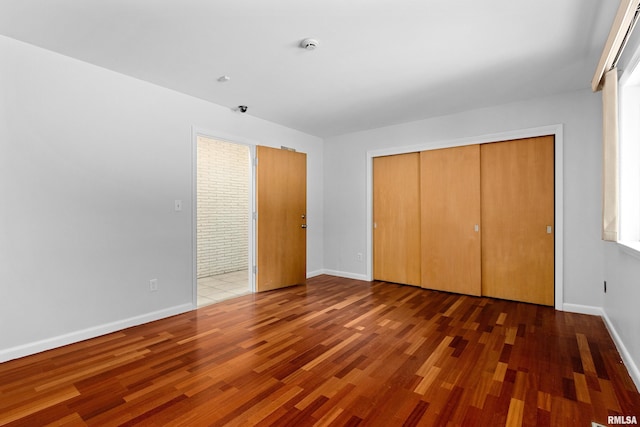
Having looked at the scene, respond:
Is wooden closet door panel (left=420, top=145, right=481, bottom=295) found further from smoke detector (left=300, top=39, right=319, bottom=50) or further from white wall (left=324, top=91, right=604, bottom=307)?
smoke detector (left=300, top=39, right=319, bottom=50)

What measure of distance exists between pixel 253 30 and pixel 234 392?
256 centimetres

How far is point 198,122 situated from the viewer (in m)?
3.79

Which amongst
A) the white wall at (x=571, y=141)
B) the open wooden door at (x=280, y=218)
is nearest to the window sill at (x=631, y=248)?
the white wall at (x=571, y=141)

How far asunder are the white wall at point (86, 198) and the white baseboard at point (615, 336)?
4.00 m

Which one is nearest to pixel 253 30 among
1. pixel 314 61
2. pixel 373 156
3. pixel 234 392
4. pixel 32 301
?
pixel 314 61

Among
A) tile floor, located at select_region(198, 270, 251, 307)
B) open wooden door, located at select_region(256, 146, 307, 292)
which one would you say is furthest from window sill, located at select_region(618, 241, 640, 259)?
tile floor, located at select_region(198, 270, 251, 307)

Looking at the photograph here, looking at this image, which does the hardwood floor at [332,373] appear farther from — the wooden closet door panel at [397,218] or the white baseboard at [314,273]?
the white baseboard at [314,273]

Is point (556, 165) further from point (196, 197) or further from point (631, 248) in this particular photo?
point (196, 197)

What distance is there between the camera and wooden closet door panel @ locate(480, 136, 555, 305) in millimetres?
3787

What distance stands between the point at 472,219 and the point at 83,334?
461 centimetres

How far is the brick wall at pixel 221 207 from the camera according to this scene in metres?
5.71

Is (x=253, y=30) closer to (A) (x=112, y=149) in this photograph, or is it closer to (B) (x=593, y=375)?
(A) (x=112, y=149)

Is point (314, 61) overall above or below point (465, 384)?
above

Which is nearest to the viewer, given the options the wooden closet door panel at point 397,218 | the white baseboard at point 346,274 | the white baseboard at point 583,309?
the white baseboard at point 583,309
